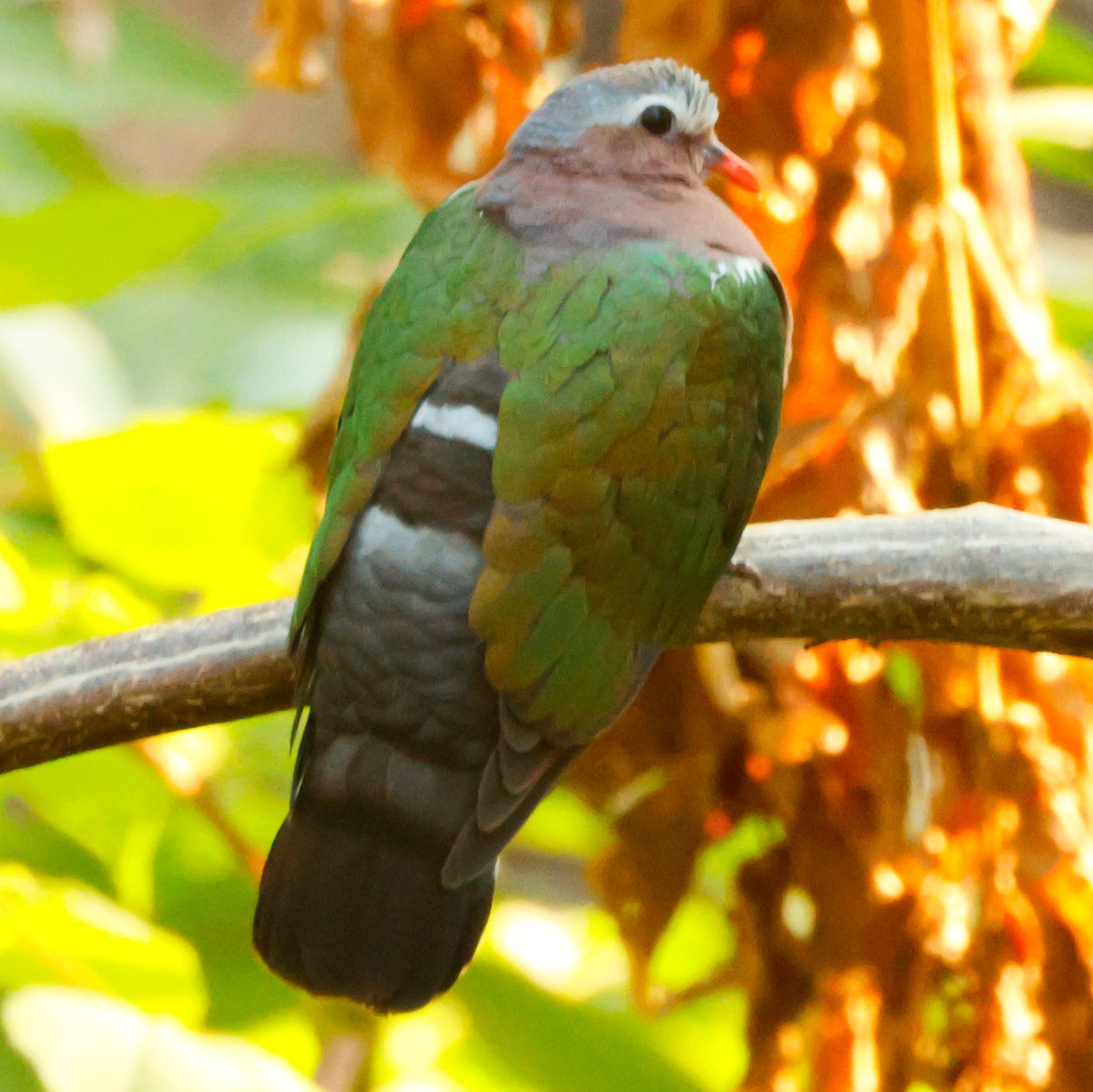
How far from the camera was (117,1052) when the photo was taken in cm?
139

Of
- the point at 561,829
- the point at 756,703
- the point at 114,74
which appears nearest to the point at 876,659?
the point at 756,703

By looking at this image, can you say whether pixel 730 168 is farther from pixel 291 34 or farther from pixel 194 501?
pixel 194 501

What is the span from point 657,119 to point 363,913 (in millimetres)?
943

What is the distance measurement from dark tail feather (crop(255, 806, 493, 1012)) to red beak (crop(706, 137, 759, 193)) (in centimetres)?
88

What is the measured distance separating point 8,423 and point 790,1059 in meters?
2.30

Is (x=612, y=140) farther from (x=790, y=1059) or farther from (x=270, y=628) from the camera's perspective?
(x=790, y=1059)

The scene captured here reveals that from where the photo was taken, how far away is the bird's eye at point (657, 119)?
1.72 meters

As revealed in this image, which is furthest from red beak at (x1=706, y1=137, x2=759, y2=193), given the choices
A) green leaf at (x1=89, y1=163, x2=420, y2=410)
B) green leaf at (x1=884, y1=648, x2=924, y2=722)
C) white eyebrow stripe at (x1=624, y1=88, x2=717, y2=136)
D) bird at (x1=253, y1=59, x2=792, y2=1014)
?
green leaf at (x1=89, y1=163, x2=420, y2=410)

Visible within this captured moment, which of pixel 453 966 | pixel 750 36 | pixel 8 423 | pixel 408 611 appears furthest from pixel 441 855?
pixel 8 423

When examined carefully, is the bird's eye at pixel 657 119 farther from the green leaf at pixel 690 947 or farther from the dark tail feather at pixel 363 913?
the green leaf at pixel 690 947

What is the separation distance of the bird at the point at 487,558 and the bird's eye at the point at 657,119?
23 cm

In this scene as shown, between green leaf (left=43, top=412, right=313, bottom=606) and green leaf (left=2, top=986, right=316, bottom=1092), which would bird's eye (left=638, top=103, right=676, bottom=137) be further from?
green leaf (left=2, top=986, right=316, bottom=1092)

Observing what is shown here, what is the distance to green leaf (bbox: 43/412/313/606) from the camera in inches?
84.5

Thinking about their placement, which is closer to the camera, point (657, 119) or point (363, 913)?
point (363, 913)
